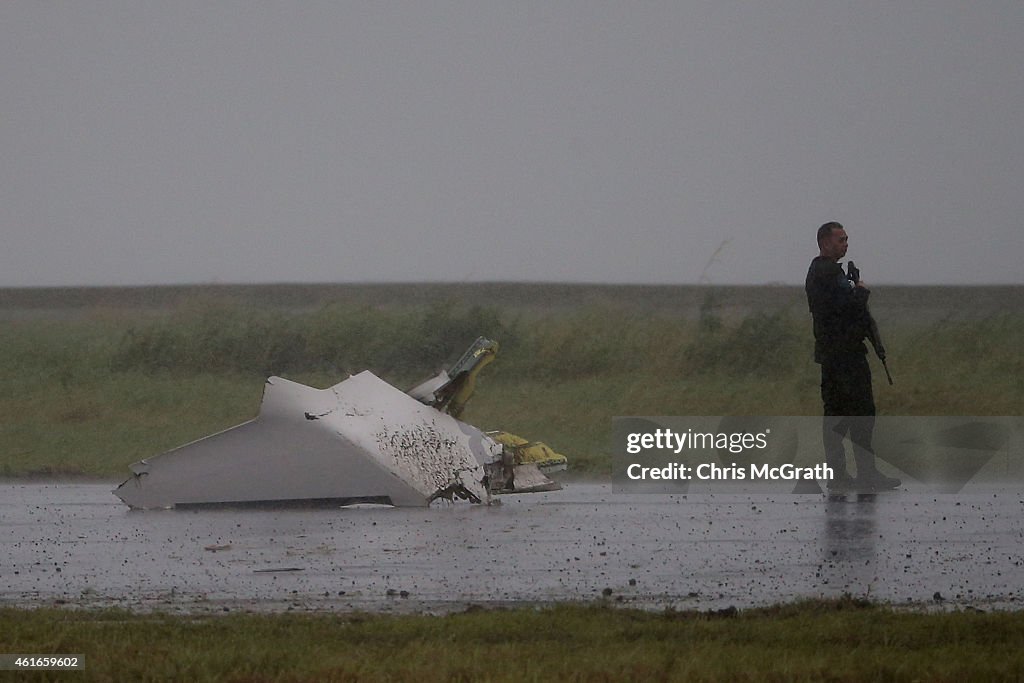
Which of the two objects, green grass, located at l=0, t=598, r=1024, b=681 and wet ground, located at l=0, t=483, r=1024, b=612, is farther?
wet ground, located at l=0, t=483, r=1024, b=612

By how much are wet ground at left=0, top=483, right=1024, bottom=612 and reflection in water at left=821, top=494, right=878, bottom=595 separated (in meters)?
0.02

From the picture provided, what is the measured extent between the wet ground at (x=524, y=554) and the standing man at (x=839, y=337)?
28.0 inches

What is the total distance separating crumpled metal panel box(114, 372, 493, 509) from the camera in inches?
481

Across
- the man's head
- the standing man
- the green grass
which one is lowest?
the green grass

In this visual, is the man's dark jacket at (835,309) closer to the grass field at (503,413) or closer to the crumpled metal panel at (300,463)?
the crumpled metal panel at (300,463)

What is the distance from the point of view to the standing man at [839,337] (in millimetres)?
12289

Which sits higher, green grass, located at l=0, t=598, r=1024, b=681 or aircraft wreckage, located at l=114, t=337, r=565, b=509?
aircraft wreckage, located at l=114, t=337, r=565, b=509

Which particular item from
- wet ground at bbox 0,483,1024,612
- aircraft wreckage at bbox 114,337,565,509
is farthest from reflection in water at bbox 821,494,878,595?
aircraft wreckage at bbox 114,337,565,509

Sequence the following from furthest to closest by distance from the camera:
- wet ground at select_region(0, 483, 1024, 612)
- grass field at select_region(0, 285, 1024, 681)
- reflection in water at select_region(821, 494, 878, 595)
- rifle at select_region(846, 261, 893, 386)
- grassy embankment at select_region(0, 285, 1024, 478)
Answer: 1. grassy embankment at select_region(0, 285, 1024, 478)
2. rifle at select_region(846, 261, 893, 386)
3. reflection in water at select_region(821, 494, 878, 595)
4. wet ground at select_region(0, 483, 1024, 612)
5. grass field at select_region(0, 285, 1024, 681)

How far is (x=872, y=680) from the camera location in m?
6.27

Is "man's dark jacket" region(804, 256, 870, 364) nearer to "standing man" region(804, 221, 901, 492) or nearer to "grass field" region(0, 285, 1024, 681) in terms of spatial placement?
"standing man" region(804, 221, 901, 492)

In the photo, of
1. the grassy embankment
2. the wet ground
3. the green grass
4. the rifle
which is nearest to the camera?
the green grass

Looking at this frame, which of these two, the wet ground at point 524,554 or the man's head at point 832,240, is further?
the man's head at point 832,240

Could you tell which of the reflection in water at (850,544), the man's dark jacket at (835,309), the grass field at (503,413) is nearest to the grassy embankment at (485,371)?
the grass field at (503,413)
